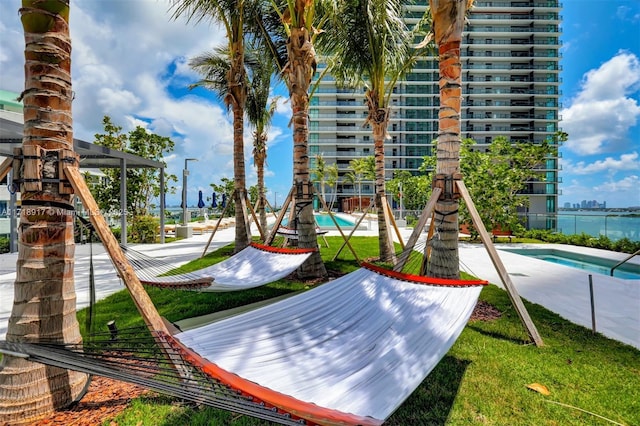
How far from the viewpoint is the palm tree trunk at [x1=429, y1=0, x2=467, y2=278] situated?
3.71m

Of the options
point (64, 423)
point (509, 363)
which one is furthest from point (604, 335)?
point (64, 423)

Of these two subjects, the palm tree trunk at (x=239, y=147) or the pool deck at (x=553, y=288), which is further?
the palm tree trunk at (x=239, y=147)

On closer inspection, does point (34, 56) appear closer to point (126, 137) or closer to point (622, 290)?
point (622, 290)

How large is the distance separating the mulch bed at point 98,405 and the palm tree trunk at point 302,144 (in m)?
3.58

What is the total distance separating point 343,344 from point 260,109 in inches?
435

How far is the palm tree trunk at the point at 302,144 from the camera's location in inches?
227

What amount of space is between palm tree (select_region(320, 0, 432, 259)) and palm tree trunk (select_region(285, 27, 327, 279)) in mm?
1251

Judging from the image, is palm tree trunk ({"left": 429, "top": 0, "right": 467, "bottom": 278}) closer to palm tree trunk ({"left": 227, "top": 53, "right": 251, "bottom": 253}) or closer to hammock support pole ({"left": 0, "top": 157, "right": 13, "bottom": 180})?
hammock support pole ({"left": 0, "top": 157, "right": 13, "bottom": 180})

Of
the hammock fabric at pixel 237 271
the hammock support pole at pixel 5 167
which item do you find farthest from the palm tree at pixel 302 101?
the hammock support pole at pixel 5 167

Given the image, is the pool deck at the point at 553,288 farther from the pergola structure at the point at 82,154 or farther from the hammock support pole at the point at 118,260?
the hammock support pole at the point at 118,260

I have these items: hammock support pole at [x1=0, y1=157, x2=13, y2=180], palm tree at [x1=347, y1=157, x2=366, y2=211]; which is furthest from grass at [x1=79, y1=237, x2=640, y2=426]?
palm tree at [x1=347, y1=157, x2=366, y2=211]

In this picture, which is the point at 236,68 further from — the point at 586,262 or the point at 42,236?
the point at 586,262

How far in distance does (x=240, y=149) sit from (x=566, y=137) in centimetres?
1874

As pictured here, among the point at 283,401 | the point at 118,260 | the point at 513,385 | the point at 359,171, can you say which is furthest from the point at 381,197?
the point at 359,171
